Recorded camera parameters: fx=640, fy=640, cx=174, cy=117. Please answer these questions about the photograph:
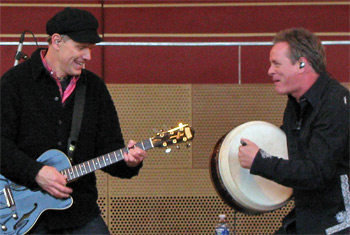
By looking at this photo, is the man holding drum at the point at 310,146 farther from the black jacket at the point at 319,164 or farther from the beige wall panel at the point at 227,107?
the beige wall panel at the point at 227,107

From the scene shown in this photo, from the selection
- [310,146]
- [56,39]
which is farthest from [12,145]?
[310,146]

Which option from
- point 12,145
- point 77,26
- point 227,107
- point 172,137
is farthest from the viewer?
point 227,107

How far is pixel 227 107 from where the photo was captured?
4992 mm

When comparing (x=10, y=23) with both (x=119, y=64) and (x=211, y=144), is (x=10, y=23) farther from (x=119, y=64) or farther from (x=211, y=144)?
(x=211, y=144)

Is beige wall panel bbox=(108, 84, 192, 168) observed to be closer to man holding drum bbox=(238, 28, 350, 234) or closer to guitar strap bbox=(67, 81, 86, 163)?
guitar strap bbox=(67, 81, 86, 163)

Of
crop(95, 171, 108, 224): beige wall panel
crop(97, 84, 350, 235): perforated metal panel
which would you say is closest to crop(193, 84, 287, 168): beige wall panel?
crop(97, 84, 350, 235): perforated metal panel

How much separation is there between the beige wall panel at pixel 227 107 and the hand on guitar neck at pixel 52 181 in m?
2.10

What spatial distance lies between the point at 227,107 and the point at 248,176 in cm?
183

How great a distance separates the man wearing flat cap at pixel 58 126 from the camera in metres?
3.03

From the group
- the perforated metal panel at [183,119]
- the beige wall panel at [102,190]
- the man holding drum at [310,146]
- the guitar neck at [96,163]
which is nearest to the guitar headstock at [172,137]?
the guitar neck at [96,163]

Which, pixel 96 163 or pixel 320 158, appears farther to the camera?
pixel 96 163

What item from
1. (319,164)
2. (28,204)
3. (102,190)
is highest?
(319,164)

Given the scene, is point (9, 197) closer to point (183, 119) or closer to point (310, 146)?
point (310, 146)

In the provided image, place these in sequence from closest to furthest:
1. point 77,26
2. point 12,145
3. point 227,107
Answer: point 12,145
point 77,26
point 227,107
